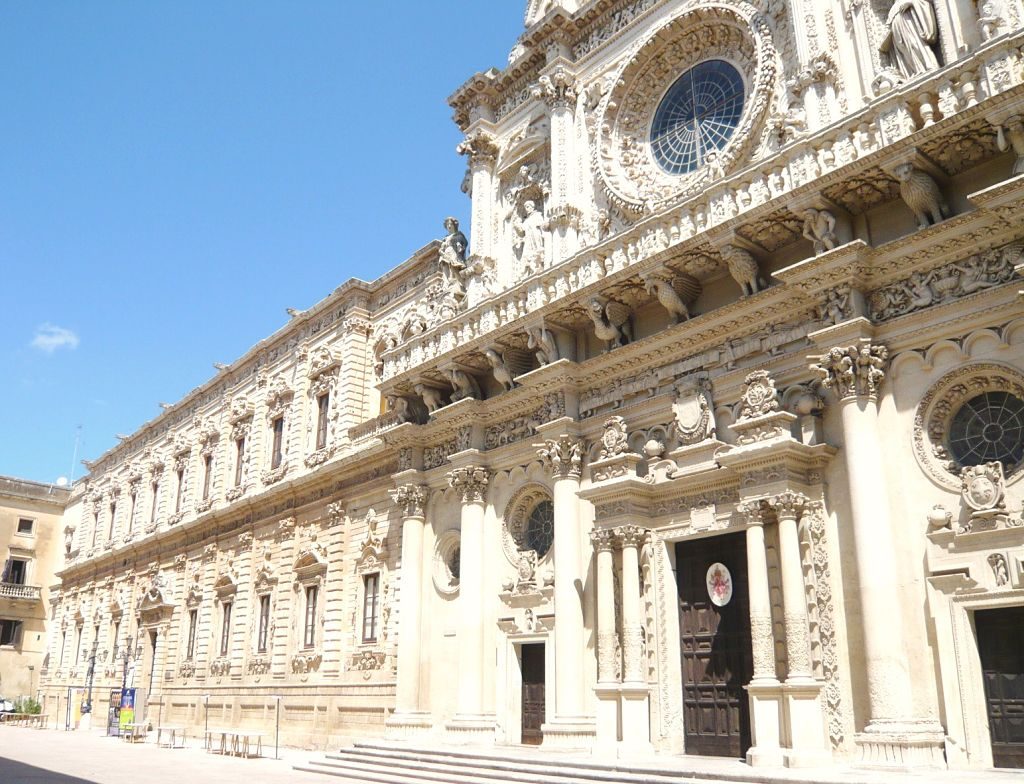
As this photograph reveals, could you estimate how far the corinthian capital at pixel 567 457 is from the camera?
56.7 ft

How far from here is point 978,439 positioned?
12.3m

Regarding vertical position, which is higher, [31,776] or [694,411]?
[694,411]

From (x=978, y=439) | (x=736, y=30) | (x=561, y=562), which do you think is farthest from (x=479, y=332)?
(x=978, y=439)

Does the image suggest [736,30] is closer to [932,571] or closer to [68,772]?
[932,571]

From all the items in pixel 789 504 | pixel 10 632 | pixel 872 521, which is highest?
pixel 789 504

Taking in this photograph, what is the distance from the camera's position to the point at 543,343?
17859 mm

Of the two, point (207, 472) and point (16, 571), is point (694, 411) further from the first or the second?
point (16, 571)

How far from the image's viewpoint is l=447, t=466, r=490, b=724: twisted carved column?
1806 cm

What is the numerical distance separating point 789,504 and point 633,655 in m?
3.74

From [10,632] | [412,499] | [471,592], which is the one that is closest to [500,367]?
[412,499]

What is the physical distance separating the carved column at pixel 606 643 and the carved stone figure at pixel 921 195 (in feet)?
22.3

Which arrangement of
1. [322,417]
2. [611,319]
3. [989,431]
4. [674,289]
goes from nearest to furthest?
[989,431] < [674,289] < [611,319] < [322,417]

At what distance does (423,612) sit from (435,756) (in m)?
3.99

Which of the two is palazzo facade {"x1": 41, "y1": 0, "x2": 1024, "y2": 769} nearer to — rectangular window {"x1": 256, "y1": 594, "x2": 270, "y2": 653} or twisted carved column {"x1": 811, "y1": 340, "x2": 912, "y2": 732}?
twisted carved column {"x1": 811, "y1": 340, "x2": 912, "y2": 732}
